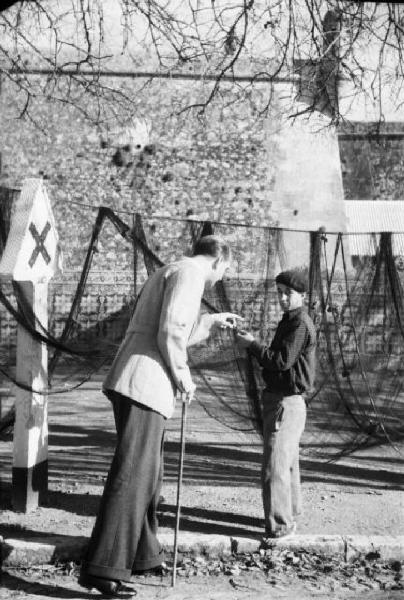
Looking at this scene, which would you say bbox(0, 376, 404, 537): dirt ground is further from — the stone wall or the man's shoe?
the stone wall

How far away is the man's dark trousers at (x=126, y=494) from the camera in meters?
4.67

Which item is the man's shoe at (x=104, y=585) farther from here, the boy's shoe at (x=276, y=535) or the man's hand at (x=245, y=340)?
the man's hand at (x=245, y=340)

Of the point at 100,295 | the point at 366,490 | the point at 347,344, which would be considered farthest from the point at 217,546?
the point at 100,295

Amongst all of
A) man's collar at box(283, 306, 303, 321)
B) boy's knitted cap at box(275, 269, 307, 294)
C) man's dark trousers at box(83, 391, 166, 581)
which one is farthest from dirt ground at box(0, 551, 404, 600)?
boy's knitted cap at box(275, 269, 307, 294)

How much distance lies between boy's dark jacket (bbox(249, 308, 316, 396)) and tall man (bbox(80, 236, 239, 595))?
909 mm

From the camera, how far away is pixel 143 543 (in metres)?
4.95

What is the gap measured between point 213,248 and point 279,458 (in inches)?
62.3

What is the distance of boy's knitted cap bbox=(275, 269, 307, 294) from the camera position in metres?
5.69

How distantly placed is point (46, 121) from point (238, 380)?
13342mm

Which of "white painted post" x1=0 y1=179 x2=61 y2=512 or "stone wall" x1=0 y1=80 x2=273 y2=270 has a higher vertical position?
"stone wall" x1=0 y1=80 x2=273 y2=270

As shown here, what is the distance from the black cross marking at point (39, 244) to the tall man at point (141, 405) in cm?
175

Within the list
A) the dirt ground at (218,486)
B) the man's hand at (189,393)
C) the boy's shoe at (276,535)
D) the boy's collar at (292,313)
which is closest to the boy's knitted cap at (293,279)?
the boy's collar at (292,313)

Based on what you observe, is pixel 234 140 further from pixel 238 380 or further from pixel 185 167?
pixel 238 380

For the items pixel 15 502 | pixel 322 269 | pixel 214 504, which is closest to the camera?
pixel 15 502
